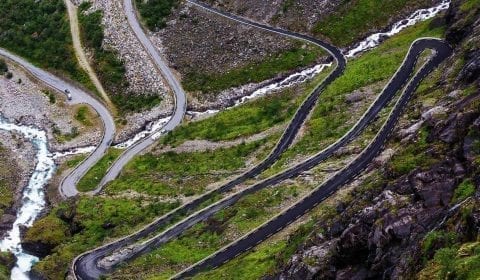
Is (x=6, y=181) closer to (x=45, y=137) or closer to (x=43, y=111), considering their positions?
(x=45, y=137)

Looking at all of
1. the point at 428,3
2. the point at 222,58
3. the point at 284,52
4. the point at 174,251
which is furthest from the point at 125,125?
the point at 428,3

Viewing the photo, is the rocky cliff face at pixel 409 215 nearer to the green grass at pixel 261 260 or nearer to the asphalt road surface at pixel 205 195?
the green grass at pixel 261 260

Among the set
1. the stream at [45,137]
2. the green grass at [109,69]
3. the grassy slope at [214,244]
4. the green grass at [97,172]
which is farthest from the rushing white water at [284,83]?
the grassy slope at [214,244]

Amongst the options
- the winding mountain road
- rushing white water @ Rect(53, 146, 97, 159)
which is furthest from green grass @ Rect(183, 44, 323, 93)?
rushing white water @ Rect(53, 146, 97, 159)

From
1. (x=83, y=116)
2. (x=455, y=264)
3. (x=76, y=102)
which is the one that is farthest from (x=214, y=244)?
(x=76, y=102)

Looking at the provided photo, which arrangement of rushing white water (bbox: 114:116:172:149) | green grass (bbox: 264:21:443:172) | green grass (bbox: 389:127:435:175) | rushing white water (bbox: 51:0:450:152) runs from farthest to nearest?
rushing white water (bbox: 51:0:450:152), rushing white water (bbox: 114:116:172:149), green grass (bbox: 264:21:443:172), green grass (bbox: 389:127:435:175)

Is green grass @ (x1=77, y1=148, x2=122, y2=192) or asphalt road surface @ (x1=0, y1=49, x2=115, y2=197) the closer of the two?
green grass @ (x1=77, y1=148, x2=122, y2=192)

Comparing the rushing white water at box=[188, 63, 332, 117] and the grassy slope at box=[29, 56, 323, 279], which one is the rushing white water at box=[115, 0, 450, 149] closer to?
the rushing white water at box=[188, 63, 332, 117]
